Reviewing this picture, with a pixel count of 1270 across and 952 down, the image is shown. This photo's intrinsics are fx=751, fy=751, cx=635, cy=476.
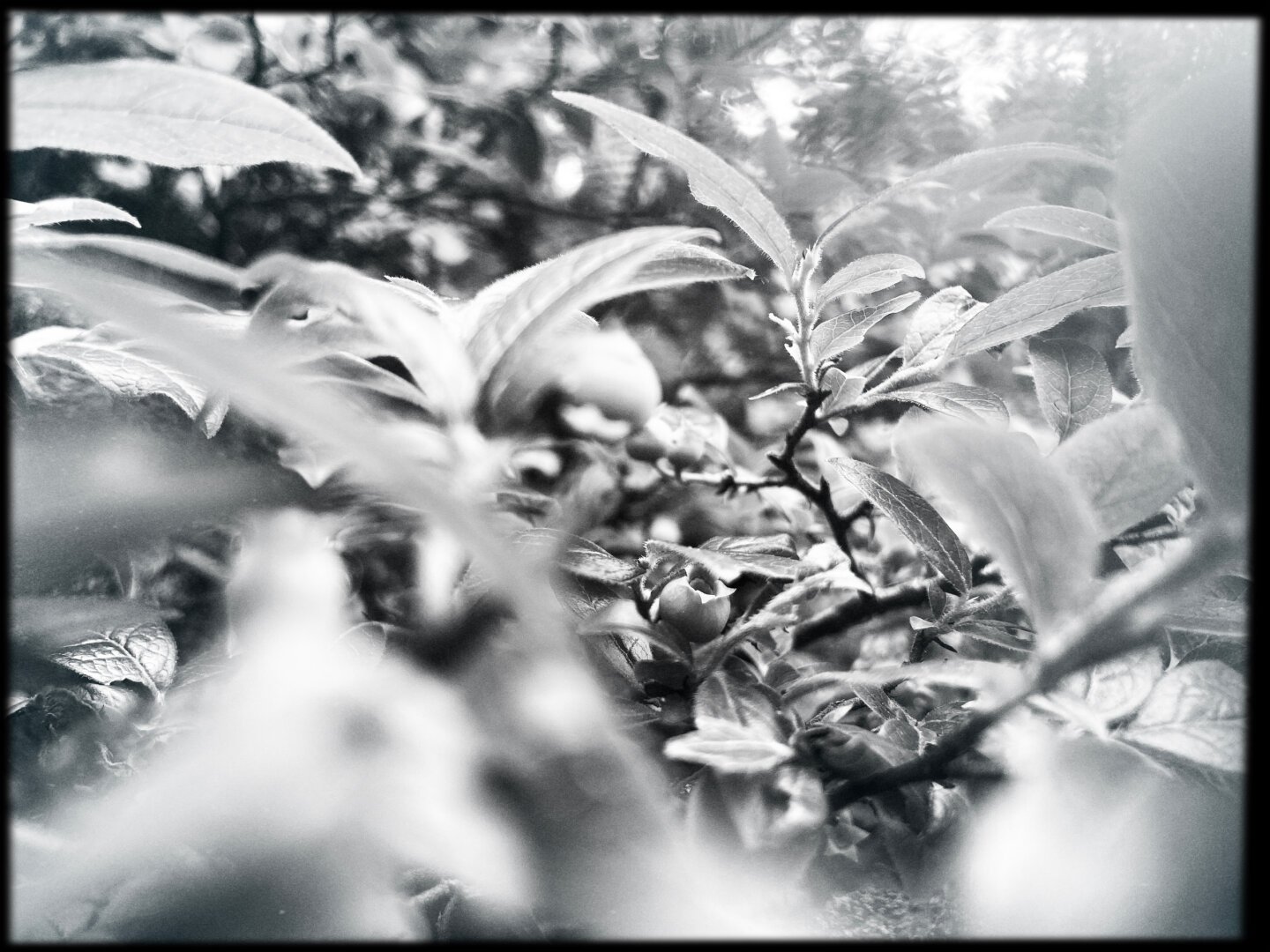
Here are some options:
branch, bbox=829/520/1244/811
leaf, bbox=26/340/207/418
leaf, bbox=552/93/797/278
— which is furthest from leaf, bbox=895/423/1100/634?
leaf, bbox=26/340/207/418

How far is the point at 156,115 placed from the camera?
0.63 ft

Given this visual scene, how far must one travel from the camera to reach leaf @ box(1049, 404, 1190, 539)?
18 centimetres

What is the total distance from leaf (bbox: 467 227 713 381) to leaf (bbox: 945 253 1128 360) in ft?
0.37

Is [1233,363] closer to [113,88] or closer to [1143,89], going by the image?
[113,88]

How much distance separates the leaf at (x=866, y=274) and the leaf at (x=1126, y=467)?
0.33 ft

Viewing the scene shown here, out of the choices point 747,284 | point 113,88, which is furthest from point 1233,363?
point 747,284

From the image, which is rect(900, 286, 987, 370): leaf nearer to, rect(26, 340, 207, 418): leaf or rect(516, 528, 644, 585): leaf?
rect(516, 528, 644, 585): leaf

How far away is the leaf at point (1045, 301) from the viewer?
0.23 metres

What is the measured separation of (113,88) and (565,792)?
206 mm

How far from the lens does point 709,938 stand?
5.8 inches

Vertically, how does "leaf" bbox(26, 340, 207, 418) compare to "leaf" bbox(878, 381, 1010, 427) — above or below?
above

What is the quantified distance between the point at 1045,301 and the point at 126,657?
323 mm

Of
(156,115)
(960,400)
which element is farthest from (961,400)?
(156,115)

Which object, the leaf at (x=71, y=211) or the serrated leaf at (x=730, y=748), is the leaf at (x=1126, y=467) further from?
the leaf at (x=71, y=211)
